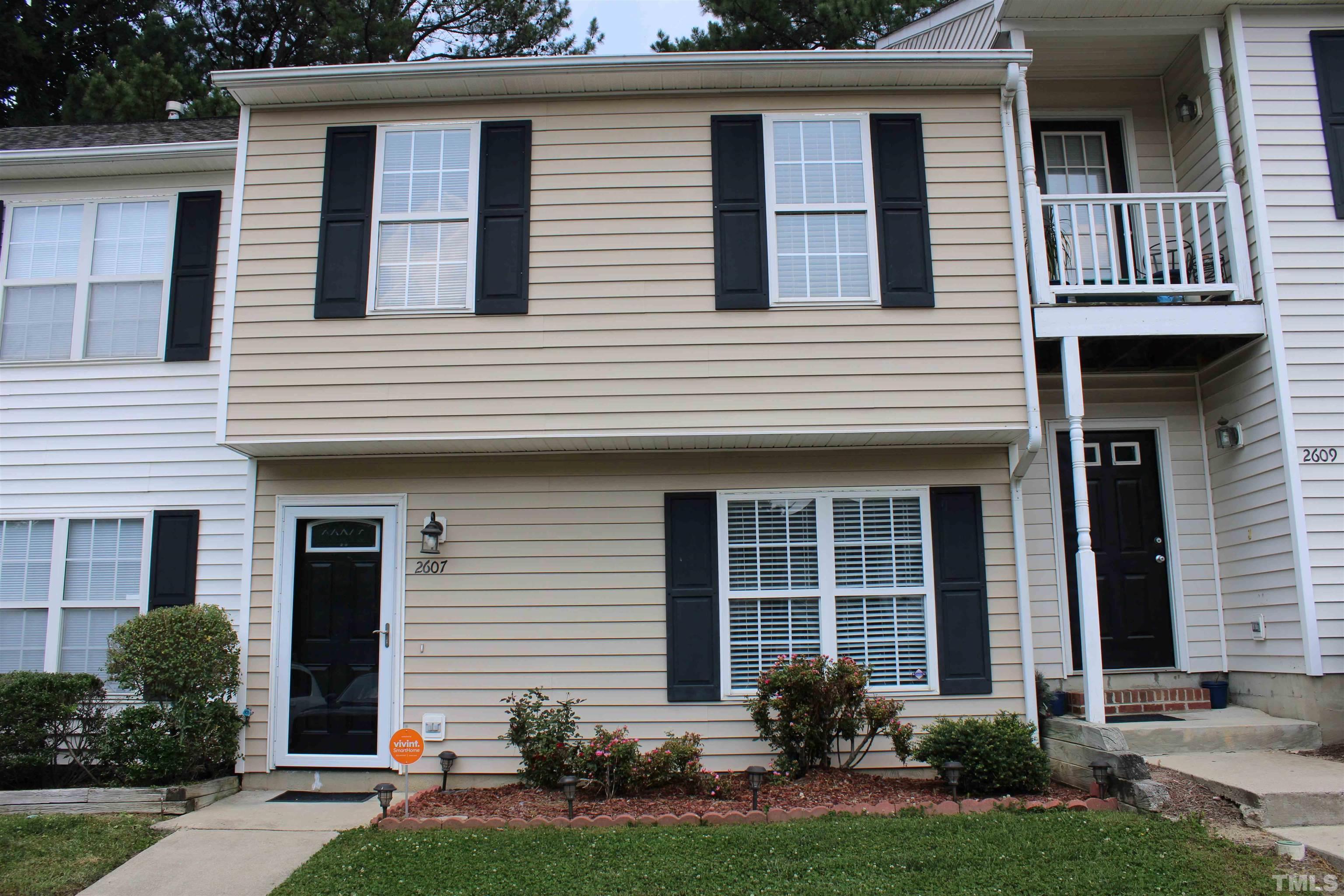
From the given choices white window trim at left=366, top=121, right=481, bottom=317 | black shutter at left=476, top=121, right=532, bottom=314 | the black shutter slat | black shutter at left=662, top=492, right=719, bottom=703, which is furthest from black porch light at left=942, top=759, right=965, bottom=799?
the black shutter slat

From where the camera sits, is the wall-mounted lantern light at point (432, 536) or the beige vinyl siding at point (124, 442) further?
the beige vinyl siding at point (124, 442)

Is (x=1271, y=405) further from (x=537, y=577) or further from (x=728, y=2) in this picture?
(x=728, y=2)

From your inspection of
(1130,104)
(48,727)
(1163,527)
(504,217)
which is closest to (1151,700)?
(1163,527)

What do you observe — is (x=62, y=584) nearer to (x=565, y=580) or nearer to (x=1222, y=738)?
(x=565, y=580)

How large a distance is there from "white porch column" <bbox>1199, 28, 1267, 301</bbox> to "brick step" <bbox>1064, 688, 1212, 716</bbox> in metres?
3.19

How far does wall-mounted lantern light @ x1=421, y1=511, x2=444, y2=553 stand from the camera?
722 centimetres

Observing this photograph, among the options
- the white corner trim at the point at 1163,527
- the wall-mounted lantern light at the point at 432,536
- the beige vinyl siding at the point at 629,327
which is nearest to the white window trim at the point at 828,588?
the beige vinyl siding at the point at 629,327

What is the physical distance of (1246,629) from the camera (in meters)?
7.68

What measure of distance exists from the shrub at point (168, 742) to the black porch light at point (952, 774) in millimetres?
5082

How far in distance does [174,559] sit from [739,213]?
529 centimetres

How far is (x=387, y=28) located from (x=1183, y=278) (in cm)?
1308

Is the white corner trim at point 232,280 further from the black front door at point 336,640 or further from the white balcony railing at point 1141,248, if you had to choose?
the white balcony railing at point 1141,248

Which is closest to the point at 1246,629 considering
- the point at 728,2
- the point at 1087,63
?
the point at 1087,63

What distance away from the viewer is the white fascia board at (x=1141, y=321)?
7234 mm
